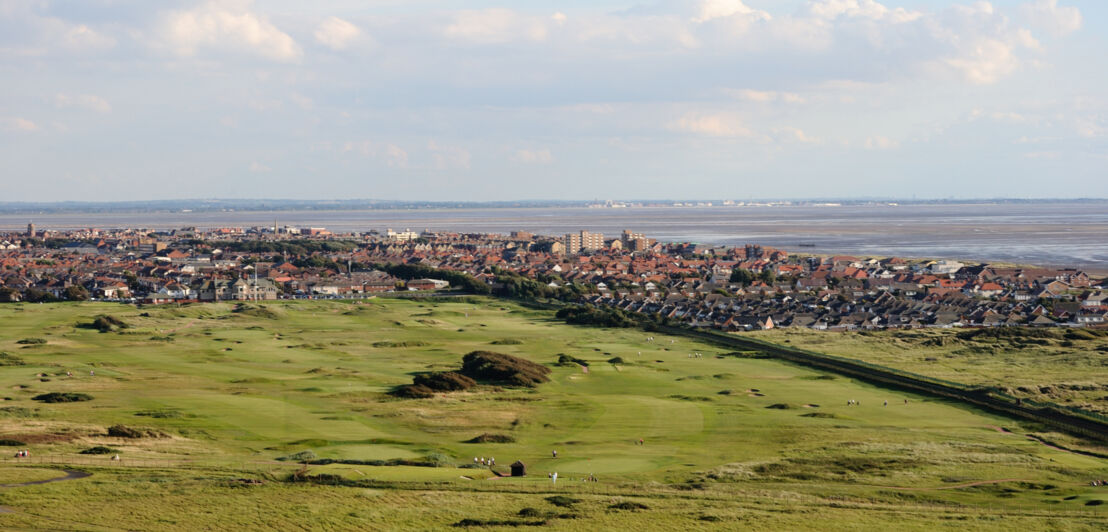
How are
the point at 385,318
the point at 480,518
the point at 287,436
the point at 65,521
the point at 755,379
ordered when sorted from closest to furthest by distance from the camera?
the point at 65,521 → the point at 480,518 → the point at 287,436 → the point at 755,379 → the point at 385,318

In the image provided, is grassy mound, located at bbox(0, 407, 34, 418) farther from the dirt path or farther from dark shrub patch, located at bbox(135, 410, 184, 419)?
the dirt path

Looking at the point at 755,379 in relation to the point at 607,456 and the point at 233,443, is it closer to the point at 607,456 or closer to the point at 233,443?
the point at 607,456

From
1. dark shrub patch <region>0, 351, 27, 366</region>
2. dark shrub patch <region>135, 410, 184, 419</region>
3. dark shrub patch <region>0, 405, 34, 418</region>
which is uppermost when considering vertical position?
dark shrub patch <region>0, 405, 34, 418</region>

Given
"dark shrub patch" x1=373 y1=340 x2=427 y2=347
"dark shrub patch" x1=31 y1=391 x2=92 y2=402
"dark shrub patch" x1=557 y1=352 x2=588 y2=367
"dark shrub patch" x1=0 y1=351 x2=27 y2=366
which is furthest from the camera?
"dark shrub patch" x1=373 y1=340 x2=427 y2=347

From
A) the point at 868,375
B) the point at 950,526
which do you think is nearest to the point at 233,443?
the point at 950,526

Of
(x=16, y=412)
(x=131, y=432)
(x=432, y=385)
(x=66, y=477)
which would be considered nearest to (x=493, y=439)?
(x=432, y=385)

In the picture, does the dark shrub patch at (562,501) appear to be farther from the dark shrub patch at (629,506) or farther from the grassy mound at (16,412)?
the grassy mound at (16,412)

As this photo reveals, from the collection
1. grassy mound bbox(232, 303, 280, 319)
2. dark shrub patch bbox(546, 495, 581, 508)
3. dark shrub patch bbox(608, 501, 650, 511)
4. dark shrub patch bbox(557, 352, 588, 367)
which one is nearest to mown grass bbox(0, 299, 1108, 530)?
dark shrub patch bbox(608, 501, 650, 511)
